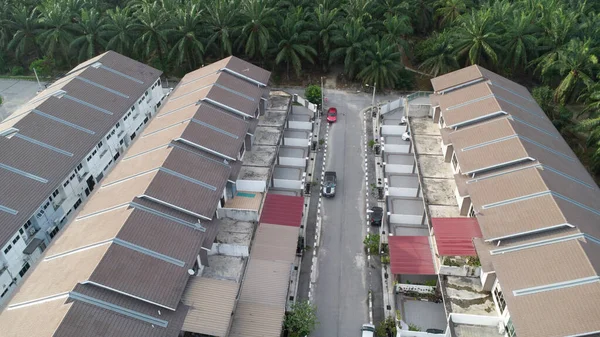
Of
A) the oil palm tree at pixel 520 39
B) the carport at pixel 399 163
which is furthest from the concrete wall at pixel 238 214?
the oil palm tree at pixel 520 39

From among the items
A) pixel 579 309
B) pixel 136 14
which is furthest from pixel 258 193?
pixel 136 14

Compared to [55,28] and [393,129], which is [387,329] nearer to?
[393,129]

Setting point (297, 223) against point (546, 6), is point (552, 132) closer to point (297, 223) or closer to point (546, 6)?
point (297, 223)

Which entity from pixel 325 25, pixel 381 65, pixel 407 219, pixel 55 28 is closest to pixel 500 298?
pixel 407 219

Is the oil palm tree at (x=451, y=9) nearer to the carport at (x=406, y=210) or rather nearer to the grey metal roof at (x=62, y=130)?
Answer: the carport at (x=406, y=210)

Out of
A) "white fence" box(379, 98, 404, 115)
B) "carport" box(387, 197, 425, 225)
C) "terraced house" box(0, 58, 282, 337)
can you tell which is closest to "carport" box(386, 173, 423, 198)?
"carport" box(387, 197, 425, 225)

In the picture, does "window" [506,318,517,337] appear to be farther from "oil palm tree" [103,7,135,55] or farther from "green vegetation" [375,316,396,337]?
"oil palm tree" [103,7,135,55]

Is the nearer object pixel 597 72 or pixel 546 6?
pixel 597 72
